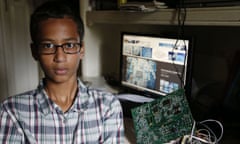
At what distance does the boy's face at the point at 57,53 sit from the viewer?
786mm

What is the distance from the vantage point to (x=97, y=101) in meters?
0.88

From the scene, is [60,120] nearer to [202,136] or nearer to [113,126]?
[113,126]

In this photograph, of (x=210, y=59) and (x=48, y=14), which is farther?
(x=210, y=59)

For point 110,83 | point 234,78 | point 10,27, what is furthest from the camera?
point 10,27

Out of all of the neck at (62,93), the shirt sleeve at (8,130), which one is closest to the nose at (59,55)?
the neck at (62,93)

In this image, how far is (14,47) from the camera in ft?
5.90

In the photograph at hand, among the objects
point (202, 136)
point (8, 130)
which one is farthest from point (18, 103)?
point (202, 136)

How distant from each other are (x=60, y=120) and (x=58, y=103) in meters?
0.06

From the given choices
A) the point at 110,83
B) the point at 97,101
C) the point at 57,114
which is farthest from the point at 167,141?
the point at 110,83

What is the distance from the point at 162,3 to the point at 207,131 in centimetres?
54

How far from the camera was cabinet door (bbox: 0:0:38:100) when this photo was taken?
173 cm

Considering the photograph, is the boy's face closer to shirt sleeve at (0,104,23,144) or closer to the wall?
shirt sleeve at (0,104,23,144)

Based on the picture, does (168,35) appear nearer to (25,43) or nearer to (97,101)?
(97,101)

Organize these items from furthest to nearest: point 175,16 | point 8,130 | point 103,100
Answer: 1. point 175,16
2. point 103,100
3. point 8,130
